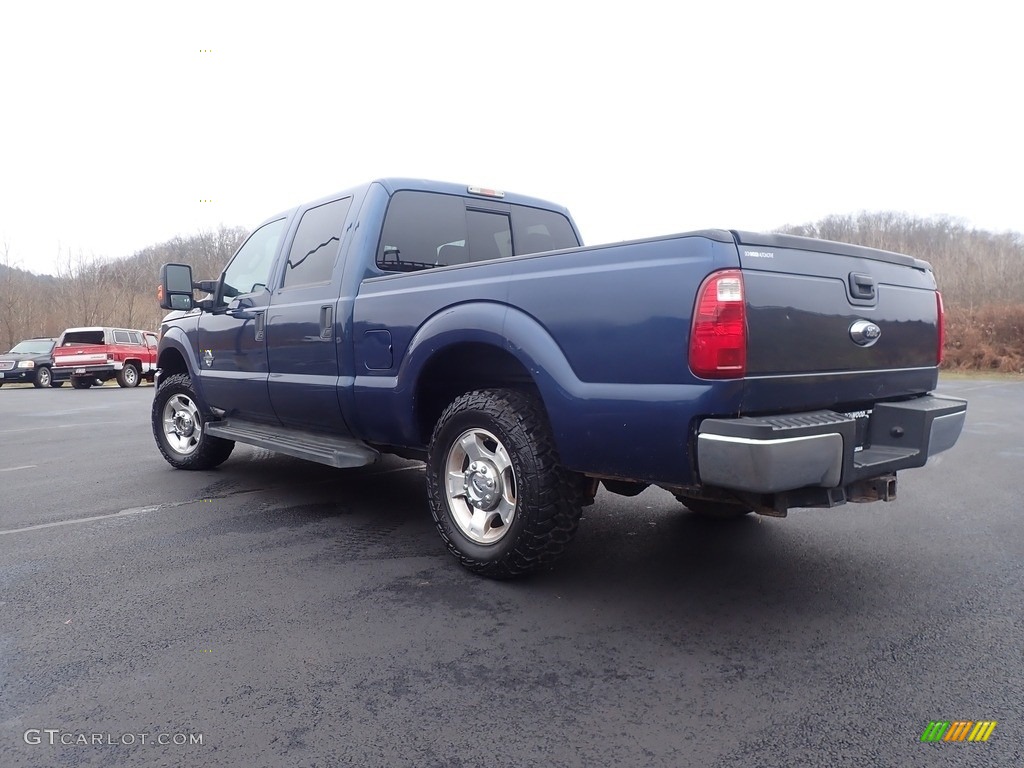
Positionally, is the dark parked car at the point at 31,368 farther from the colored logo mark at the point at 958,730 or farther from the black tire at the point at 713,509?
Result: the colored logo mark at the point at 958,730

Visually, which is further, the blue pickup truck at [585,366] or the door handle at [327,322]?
the door handle at [327,322]

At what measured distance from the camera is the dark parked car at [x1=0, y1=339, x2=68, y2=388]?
22.2 metres

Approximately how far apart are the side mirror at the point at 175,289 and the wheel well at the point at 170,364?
2.75 feet

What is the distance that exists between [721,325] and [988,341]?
31119mm

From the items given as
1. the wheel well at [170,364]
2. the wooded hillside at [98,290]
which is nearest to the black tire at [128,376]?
the wooded hillside at [98,290]

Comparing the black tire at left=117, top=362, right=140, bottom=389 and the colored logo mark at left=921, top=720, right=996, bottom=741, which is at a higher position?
the colored logo mark at left=921, top=720, right=996, bottom=741

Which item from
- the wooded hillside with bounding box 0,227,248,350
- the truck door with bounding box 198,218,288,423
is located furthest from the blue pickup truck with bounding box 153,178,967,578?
the wooded hillside with bounding box 0,227,248,350

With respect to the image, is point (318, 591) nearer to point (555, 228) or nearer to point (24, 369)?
point (555, 228)

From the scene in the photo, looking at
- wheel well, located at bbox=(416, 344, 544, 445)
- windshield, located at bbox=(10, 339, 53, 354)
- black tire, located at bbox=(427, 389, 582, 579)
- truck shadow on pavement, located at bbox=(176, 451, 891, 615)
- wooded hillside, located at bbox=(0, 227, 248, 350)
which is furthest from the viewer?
wooded hillside, located at bbox=(0, 227, 248, 350)

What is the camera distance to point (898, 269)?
347 centimetres

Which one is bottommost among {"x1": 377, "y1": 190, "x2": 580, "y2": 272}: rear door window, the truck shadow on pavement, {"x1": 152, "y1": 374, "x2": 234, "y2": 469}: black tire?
the truck shadow on pavement

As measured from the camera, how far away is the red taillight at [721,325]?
8.77 feet

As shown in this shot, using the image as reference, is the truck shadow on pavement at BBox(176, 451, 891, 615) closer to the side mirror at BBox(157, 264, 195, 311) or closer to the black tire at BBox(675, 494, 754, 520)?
the black tire at BBox(675, 494, 754, 520)

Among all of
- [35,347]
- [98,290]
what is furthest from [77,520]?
[98,290]
